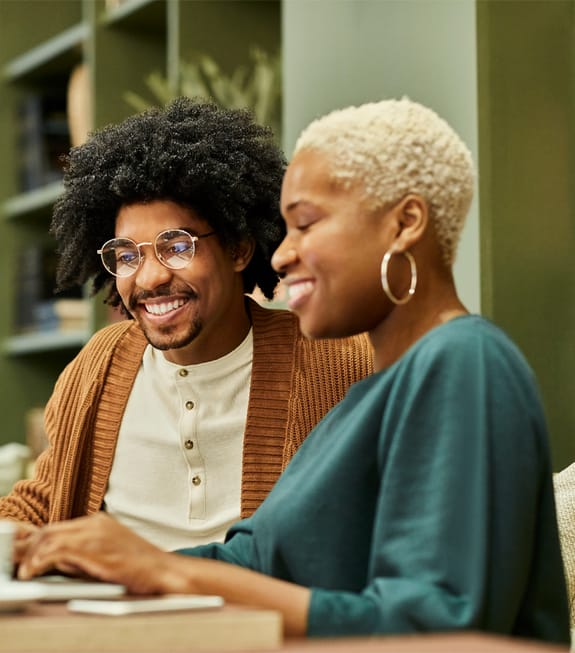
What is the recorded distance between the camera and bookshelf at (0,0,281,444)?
3729mm

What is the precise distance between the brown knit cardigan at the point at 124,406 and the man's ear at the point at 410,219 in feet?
2.29

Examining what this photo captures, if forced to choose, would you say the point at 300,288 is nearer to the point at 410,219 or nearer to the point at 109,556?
the point at 410,219

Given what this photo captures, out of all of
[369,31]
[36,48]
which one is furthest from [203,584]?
[36,48]

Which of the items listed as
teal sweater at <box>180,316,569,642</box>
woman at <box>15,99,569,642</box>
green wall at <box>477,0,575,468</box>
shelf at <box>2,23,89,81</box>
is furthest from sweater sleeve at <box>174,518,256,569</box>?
shelf at <box>2,23,89,81</box>

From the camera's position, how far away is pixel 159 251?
6.21 ft

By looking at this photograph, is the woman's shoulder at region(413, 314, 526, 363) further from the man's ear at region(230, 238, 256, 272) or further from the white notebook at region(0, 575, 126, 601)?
the man's ear at region(230, 238, 256, 272)

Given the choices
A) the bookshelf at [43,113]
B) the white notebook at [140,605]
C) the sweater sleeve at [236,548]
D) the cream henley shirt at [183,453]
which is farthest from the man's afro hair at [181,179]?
the bookshelf at [43,113]

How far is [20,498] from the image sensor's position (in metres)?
2.03

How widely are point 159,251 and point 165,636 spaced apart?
1.07 meters

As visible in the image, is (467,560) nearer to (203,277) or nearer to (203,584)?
(203,584)

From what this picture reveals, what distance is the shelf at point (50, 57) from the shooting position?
12.7 feet

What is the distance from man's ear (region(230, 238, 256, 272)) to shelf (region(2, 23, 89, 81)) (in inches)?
78.0

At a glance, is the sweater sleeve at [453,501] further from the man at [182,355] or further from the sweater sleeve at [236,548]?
the man at [182,355]

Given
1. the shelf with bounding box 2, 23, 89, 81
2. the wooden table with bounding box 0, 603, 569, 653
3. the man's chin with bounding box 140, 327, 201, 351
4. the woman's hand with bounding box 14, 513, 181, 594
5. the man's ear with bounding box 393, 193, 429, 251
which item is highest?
the shelf with bounding box 2, 23, 89, 81
